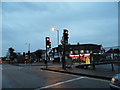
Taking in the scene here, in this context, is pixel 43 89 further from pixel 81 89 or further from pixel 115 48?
pixel 115 48

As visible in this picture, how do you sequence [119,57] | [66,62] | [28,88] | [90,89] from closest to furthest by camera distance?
[90,89] < [28,88] < [119,57] < [66,62]

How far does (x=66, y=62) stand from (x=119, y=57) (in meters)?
7.91

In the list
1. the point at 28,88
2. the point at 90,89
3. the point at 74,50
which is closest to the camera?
the point at 90,89

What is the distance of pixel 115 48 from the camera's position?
16.2 m

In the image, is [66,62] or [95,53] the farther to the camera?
[66,62]

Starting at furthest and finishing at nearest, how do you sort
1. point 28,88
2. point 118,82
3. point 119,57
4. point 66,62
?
point 66,62 → point 119,57 → point 28,88 → point 118,82

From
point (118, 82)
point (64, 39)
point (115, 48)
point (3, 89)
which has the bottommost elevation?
point (3, 89)

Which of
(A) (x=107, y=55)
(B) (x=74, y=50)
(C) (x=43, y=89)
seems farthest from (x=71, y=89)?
(B) (x=74, y=50)

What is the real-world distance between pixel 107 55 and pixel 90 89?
1101 cm

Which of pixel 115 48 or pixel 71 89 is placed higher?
pixel 115 48

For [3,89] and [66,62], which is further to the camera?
[66,62]

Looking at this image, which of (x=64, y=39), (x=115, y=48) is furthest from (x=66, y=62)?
(x=115, y=48)

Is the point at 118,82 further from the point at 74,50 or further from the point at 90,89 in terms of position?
the point at 74,50

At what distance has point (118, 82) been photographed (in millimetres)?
6375
